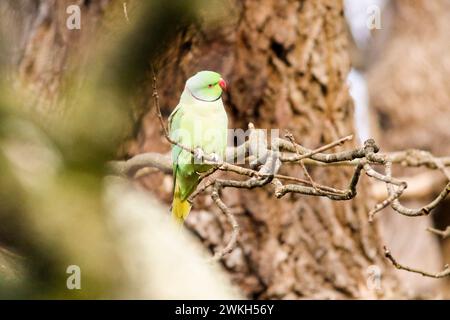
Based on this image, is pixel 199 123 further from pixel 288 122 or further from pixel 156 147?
pixel 288 122

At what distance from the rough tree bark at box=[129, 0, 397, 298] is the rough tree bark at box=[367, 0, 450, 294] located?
83.5 inches

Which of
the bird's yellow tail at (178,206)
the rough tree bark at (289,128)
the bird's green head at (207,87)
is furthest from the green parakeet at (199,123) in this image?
the rough tree bark at (289,128)

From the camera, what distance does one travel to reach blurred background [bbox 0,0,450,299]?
2.71m

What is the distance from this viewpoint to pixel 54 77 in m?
3.07

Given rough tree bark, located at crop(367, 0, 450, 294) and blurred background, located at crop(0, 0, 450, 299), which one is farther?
rough tree bark, located at crop(367, 0, 450, 294)

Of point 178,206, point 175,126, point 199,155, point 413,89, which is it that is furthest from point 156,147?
point 413,89

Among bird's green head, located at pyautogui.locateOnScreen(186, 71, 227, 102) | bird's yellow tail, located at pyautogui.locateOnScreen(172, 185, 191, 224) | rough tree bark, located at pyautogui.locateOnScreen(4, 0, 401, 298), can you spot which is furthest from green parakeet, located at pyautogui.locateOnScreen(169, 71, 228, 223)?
rough tree bark, located at pyautogui.locateOnScreen(4, 0, 401, 298)

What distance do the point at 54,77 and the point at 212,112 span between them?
757 mm

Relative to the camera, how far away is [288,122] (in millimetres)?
3686

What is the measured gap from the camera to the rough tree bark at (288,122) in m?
3.64

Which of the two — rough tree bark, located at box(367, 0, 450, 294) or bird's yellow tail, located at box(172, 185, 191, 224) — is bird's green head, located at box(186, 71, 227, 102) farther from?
rough tree bark, located at box(367, 0, 450, 294)

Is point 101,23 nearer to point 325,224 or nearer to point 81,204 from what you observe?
point 81,204

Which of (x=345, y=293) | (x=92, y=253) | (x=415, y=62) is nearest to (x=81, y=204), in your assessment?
(x=92, y=253)

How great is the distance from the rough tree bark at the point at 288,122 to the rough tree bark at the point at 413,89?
6.95 feet
